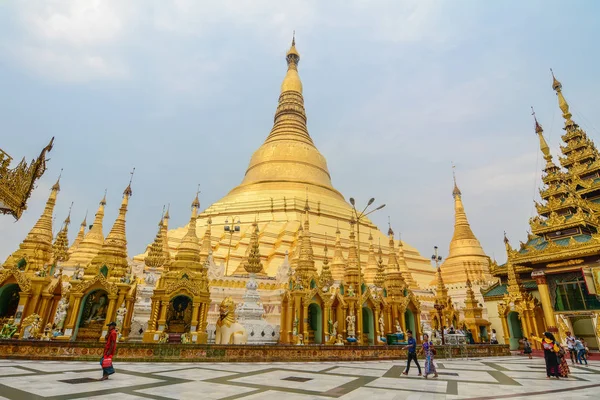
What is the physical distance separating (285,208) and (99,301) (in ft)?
78.7

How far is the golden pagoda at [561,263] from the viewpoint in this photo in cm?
1644

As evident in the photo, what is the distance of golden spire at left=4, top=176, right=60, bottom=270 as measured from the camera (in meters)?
16.7

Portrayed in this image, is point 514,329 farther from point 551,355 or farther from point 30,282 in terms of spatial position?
point 30,282

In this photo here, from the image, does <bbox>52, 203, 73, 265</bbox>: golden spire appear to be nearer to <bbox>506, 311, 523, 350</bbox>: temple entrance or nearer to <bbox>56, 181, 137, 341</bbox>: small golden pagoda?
<bbox>56, 181, 137, 341</bbox>: small golden pagoda

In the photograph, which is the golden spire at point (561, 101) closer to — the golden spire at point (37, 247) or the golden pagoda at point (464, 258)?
the golden pagoda at point (464, 258)

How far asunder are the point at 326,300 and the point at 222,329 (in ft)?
18.5

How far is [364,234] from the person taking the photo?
38906 millimetres

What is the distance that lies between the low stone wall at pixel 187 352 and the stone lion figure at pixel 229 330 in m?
2.92

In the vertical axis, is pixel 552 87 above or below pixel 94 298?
above

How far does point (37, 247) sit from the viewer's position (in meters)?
17.5

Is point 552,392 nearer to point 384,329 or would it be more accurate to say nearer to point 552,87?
point 384,329

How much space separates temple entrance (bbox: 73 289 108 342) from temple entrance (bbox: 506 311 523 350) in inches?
819

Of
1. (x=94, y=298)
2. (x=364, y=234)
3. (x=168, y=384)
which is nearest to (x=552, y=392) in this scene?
(x=168, y=384)

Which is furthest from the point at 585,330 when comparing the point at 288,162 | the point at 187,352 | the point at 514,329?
the point at 288,162
